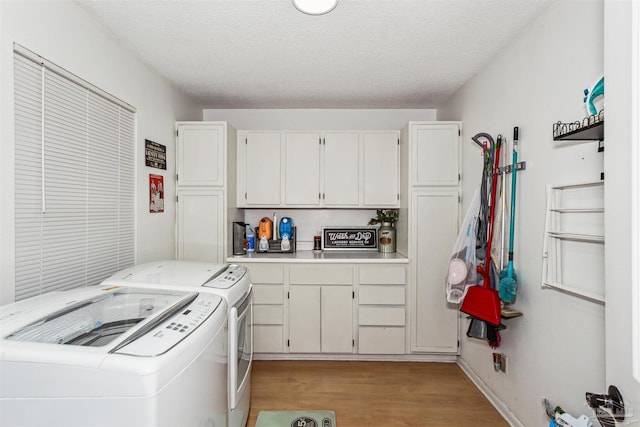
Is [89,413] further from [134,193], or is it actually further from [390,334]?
[390,334]

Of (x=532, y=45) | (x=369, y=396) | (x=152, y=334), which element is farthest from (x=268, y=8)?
(x=369, y=396)

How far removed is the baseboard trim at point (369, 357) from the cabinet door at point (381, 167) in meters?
1.42

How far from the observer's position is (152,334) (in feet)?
3.58

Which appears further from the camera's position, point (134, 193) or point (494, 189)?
point (134, 193)

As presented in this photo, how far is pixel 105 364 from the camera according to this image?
91 cm

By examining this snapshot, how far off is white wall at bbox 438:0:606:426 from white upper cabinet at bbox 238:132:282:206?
187 centimetres

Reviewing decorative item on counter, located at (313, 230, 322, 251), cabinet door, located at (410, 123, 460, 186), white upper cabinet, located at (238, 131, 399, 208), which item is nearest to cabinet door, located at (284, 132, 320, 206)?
white upper cabinet, located at (238, 131, 399, 208)

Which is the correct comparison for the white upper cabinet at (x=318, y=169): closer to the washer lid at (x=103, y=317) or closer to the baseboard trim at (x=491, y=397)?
the baseboard trim at (x=491, y=397)

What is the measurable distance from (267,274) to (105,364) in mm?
2186

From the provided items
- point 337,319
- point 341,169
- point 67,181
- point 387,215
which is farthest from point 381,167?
point 67,181

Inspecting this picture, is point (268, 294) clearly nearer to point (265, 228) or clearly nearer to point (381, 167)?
point (265, 228)

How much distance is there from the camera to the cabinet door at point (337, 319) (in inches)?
122

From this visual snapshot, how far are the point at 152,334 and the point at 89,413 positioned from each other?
246 mm

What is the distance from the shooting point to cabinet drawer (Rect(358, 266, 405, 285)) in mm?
3064
